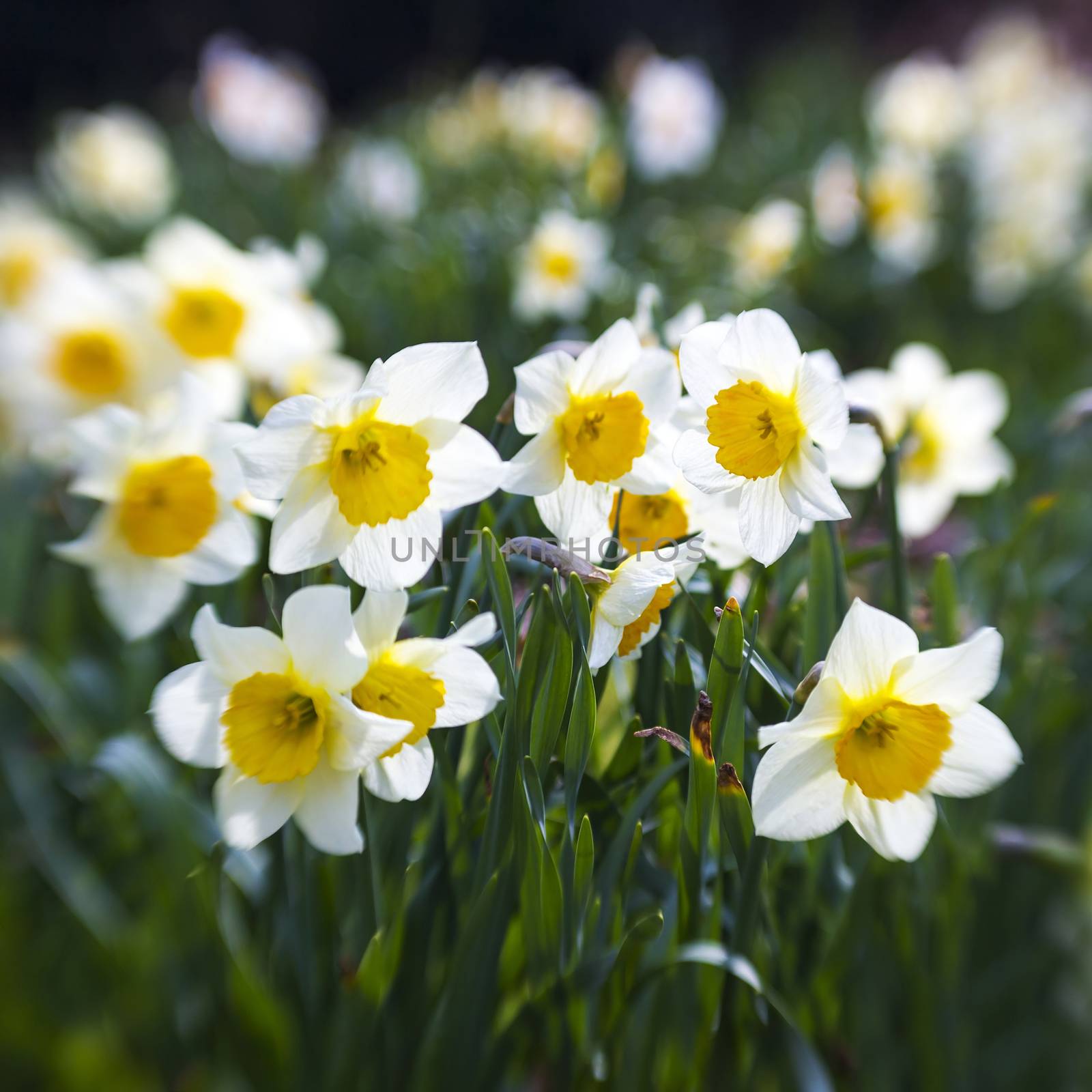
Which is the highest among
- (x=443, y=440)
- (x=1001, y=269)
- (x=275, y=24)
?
(x=275, y=24)

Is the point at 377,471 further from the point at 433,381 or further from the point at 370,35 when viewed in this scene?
the point at 370,35

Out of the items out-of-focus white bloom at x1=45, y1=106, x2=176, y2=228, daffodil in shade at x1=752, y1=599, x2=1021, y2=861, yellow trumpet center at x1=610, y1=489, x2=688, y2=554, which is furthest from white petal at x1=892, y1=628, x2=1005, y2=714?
out-of-focus white bloom at x1=45, y1=106, x2=176, y2=228

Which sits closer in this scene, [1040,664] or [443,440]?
[443,440]

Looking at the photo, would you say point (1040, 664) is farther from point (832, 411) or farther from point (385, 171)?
point (385, 171)

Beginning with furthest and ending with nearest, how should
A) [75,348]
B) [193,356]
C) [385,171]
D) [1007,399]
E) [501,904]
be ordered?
A: [385,171]
[1007,399]
[75,348]
[193,356]
[501,904]

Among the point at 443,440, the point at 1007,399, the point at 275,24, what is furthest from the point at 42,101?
the point at 443,440

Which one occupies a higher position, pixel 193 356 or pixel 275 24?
pixel 275 24

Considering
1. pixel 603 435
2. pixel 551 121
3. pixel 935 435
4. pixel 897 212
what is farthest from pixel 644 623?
pixel 551 121
